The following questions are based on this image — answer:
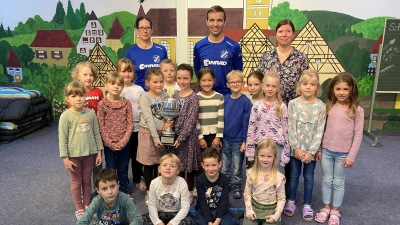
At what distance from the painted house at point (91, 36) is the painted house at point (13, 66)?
1147 mm

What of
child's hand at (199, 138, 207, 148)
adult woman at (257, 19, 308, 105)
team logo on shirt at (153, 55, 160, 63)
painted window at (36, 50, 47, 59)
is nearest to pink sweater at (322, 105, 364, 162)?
adult woman at (257, 19, 308, 105)

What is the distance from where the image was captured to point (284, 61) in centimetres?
260

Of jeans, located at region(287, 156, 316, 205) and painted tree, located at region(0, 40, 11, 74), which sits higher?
painted tree, located at region(0, 40, 11, 74)

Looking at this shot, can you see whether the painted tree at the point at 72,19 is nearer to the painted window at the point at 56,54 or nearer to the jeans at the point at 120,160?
the painted window at the point at 56,54

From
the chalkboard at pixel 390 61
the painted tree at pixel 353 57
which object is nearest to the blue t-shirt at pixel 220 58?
the painted tree at pixel 353 57

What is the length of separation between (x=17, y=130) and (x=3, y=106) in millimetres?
390

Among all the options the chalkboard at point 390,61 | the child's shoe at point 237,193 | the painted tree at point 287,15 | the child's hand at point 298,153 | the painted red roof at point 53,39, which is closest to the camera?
the child's hand at point 298,153

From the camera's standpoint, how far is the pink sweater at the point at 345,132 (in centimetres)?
227

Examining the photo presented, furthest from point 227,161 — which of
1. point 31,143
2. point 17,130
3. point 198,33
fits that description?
point 17,130

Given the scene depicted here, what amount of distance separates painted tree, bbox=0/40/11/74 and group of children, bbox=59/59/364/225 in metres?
3.54

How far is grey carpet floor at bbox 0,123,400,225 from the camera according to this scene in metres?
2.52

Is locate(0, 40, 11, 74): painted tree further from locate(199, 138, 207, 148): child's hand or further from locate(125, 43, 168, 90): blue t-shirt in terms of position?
locate(199, 138, 207, 148): child's hand

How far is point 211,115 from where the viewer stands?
2596 mm

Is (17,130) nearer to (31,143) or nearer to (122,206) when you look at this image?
(31,143)
